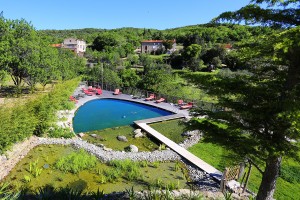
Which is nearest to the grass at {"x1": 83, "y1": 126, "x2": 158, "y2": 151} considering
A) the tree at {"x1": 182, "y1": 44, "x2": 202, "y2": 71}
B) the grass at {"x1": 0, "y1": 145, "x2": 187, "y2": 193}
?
the grass at {"x1": 0, "y1": 145, "x2": 187, "y2": 193}

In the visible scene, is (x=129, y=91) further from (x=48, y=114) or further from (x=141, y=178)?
(x=141, y=178)

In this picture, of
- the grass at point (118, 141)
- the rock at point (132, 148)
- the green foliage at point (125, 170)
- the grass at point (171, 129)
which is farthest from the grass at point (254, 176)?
the green foliage at point (125, 170)

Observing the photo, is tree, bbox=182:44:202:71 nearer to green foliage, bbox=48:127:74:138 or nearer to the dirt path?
green foliage, bbox=48:127:74:138

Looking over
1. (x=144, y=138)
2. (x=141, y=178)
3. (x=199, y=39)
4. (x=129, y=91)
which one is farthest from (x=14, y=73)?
(x=199, y=39)

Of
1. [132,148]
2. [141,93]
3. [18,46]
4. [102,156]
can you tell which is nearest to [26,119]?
[102,156]

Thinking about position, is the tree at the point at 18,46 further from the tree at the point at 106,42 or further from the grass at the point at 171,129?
the tree at the point at 106,42

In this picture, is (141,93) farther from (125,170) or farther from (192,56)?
(192,56)
